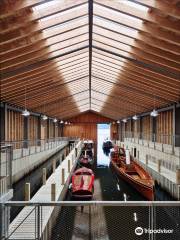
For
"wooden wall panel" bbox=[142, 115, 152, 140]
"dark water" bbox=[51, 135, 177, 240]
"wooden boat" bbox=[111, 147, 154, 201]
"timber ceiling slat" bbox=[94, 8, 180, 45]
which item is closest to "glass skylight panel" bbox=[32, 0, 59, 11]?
"timber ceiling slat" bbox=[94, 8, 180, 45]

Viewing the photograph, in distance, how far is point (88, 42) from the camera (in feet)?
49.2

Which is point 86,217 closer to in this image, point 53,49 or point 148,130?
point 53,49

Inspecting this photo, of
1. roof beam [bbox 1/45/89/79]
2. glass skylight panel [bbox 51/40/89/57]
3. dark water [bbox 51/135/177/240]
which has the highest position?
glass skylight panel [bbox 51/40/89/57]

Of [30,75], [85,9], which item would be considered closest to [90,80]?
[30,75]

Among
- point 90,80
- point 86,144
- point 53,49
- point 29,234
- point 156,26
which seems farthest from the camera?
point 86,144

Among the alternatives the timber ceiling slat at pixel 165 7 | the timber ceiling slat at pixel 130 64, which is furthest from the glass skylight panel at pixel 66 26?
the timber ceiling slat at pixel 130 64

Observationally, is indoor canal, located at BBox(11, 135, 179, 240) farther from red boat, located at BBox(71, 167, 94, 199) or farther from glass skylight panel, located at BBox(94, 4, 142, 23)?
glass skylight panel, located at BBox(94, 4, 142, 23)

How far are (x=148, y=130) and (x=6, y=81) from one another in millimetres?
22954

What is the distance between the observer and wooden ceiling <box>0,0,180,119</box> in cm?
981

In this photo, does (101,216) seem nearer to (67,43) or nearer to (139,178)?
(139,178)

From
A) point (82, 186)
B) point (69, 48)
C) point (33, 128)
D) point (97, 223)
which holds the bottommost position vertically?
point (97, 223)

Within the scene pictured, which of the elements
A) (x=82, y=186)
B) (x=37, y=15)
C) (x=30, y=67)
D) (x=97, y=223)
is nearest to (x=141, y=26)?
(x=37, y=15)

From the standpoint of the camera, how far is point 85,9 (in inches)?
428

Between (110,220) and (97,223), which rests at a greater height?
(97,223)
